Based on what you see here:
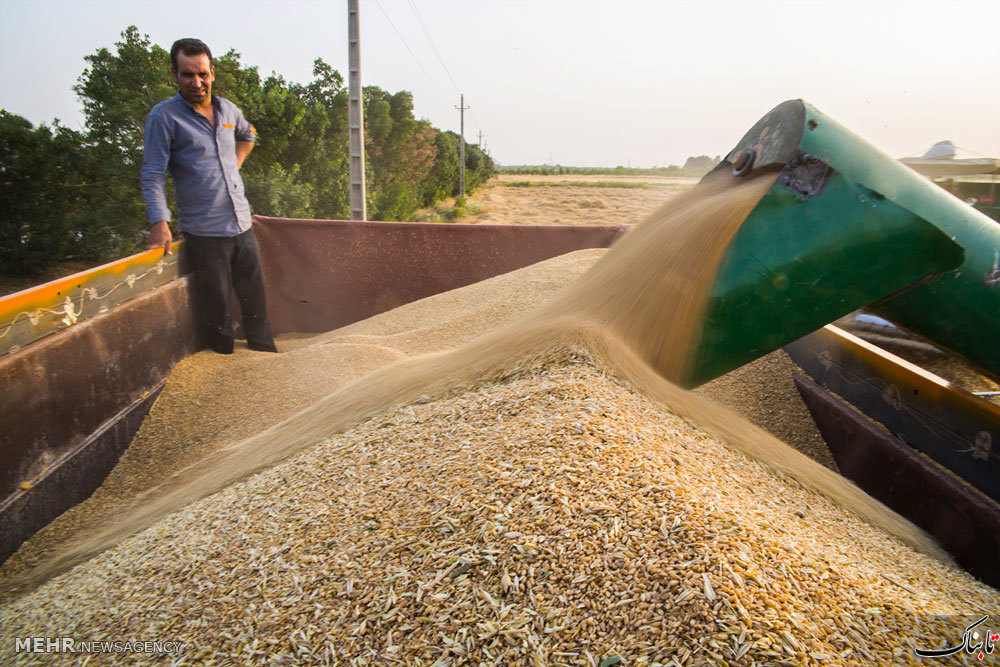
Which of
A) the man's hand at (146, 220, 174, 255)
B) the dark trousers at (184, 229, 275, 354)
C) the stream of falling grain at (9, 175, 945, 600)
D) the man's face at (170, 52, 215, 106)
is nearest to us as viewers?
the stream of falling grain at (9, 175, 945, 600)

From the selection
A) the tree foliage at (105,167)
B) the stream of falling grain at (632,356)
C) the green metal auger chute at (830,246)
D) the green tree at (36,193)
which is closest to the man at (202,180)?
the stream of falling grain at (632,356)

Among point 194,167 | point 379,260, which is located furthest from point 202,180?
point 379,260

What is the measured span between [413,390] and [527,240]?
2.46 meters

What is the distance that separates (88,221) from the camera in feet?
26.0

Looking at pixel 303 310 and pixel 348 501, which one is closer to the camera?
pixel 348 501

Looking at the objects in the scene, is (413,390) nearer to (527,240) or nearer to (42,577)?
(42,577)

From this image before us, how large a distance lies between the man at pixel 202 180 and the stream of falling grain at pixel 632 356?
1344mm

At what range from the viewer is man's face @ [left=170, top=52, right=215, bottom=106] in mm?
3180

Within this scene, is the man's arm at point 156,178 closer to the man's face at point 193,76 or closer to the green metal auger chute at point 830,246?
the man's face at point 193,76

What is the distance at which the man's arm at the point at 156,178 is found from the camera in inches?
121

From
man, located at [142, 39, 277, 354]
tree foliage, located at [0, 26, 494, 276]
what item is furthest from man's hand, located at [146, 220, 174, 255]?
tree foliage, located at [0, 26, 494, 276]

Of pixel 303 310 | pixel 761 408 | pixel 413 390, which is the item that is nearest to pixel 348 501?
pixel 413 390

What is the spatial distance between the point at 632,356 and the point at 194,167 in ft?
8.91

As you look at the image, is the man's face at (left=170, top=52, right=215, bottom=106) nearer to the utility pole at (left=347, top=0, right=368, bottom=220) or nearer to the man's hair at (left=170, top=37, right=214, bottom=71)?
the man's hair at (left=170, top=37, right=214, bottom=71)
